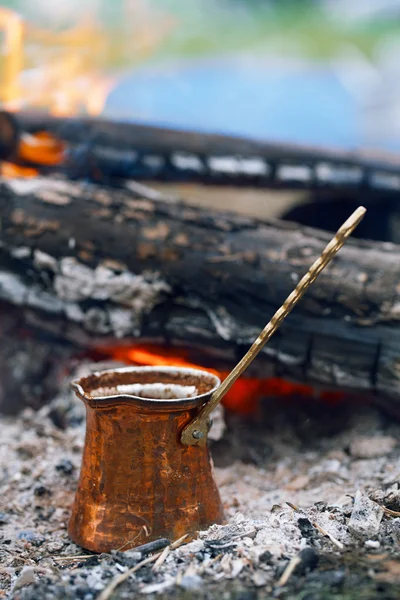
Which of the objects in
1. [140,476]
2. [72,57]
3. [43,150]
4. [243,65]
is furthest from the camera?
[243,65]

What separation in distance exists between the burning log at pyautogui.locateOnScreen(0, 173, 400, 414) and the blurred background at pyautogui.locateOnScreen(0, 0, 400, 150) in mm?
3307

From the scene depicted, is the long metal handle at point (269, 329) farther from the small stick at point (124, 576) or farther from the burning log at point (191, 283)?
the burning log at point (191, 283)

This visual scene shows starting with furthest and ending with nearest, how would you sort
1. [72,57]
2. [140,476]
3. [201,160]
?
[72,57]
[201,160]
[140,476]

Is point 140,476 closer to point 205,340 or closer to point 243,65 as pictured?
point 205,340

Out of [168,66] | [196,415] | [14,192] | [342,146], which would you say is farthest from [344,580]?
[168,66]

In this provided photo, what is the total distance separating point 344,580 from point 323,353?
1227mm

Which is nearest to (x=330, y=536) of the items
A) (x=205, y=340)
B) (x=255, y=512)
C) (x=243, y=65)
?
(x=255, y=512)

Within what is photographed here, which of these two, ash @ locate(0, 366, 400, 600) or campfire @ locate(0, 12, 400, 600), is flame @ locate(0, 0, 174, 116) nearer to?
campfire @ locate(0, 12, 400, 600)

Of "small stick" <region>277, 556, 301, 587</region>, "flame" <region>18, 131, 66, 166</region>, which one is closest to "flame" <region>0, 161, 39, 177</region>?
"flame" <region>18, 131, 66, 166</region>

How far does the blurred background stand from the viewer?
579 centimetres

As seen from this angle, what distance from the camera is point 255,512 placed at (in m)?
1.89

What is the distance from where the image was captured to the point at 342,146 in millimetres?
5883

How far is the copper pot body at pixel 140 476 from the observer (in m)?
1.64

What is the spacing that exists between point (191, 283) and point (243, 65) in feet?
14.6
